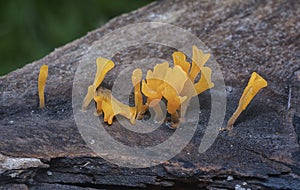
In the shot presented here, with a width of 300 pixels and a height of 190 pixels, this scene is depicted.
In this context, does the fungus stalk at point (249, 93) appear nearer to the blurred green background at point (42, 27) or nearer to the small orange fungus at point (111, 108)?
the small orange fungus at point (111, 108)

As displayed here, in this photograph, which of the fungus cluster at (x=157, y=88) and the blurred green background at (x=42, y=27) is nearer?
the fungus cluster at (x=157, y=88)

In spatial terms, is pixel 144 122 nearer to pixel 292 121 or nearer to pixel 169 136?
pixel 169 136

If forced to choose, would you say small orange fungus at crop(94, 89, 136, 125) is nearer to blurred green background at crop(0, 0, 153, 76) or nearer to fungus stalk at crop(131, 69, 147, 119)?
fungus stalk at crop(131, 69, 147, 119)

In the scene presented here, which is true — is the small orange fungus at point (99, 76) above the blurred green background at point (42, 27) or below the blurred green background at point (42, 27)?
below

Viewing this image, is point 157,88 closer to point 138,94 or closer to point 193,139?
point 138,94

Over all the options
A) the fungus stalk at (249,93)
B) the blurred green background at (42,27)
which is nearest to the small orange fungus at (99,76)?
the fungus stalk at (249,93)

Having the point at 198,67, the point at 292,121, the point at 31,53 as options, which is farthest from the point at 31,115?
the point at 31,53

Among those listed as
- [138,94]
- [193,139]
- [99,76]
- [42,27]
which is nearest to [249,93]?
[193,139]
